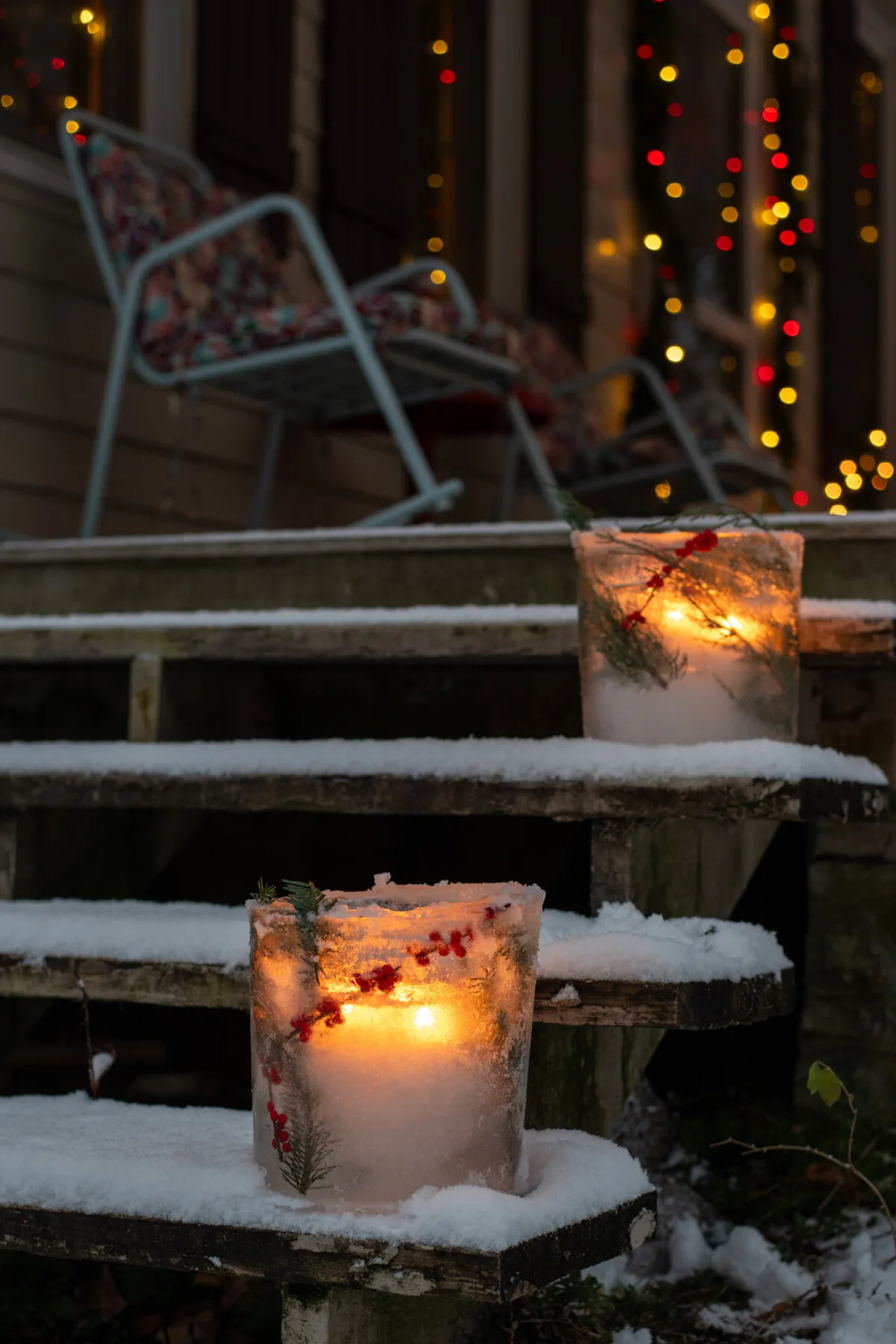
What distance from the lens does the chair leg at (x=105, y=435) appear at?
3.06m

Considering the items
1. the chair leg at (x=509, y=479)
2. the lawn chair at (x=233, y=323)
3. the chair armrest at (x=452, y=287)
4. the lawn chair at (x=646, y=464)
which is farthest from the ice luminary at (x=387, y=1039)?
the chair leg at (x=509, y=479)

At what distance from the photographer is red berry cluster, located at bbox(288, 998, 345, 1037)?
3.18 ft

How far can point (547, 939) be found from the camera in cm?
124

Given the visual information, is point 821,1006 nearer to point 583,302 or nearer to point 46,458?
point 46,458

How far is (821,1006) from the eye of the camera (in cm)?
191

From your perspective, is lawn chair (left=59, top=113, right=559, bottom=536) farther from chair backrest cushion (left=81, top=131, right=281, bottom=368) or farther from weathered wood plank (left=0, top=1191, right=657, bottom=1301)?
weathered wood plank (left=0, top=1191, right=657, bottom=1301)

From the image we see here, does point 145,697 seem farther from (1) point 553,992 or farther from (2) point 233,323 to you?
(2) point 233,323

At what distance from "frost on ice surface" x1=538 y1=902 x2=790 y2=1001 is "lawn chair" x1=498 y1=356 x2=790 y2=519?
2.73 metres

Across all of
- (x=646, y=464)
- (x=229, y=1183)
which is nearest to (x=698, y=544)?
(x=229, y=1183)

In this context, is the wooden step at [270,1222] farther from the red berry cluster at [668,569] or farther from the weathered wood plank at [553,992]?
the red berry cluster at [668,569]

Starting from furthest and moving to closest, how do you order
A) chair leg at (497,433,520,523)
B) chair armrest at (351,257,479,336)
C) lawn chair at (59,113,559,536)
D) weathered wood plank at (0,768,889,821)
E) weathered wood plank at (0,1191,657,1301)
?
chair leg at (497,433,520,523), chair armrest at (351,257,479,336), lawn chair at (59,113,559,536), weathered wood plank at (0,768,889,821), weathered wood plank at (0,1191,657,1301)

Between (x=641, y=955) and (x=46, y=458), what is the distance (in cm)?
247

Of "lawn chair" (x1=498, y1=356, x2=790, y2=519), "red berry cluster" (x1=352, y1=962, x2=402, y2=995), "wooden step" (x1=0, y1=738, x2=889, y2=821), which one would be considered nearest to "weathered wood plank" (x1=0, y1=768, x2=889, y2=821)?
"wooden step" (x1=0, y1=738, x2=889, y2=821)

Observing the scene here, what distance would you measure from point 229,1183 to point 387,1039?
15cm
